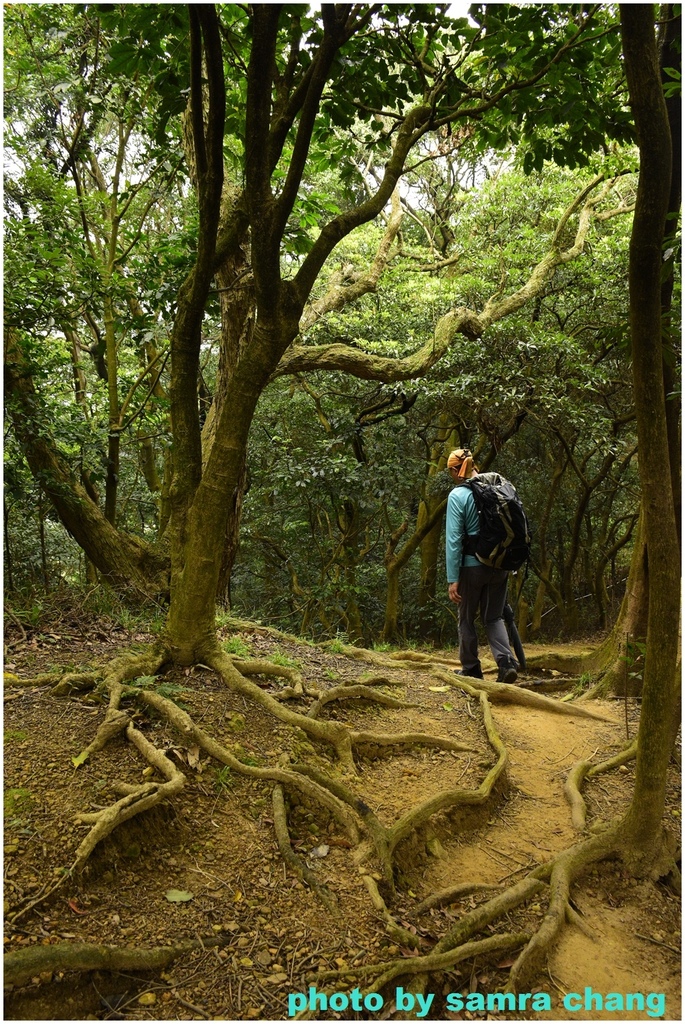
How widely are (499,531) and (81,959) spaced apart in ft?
15.3

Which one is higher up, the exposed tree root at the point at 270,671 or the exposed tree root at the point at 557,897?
the exposed tree root at the point at 270,671

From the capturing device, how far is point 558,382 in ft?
31.6

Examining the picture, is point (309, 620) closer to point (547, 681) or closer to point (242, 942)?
point (547, 681)

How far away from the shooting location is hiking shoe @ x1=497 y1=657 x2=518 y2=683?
21.3 ft

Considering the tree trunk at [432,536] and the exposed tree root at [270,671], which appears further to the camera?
the tree trunk at [432,536]

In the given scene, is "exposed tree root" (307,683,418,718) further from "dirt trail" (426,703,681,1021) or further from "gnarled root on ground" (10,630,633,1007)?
"dirt trail" (426,703,681,1021)

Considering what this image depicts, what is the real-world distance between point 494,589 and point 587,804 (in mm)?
2438

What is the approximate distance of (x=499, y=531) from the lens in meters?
6.19

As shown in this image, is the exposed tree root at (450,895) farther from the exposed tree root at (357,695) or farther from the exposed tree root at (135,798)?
the exposed tree root at (357,695)

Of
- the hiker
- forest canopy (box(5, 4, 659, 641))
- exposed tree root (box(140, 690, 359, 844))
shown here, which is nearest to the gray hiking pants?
the hiker

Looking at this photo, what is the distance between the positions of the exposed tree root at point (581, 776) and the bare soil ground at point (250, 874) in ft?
0.23

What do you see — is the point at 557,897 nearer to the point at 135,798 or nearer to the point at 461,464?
the point at 135,798

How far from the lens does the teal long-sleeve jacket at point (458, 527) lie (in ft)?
20.7

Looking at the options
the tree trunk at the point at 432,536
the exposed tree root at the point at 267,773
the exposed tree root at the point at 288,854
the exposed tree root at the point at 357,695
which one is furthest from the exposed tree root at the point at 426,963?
the tree trunk at the point at 432,536
